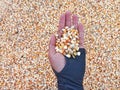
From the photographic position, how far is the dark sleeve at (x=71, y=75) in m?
2.27

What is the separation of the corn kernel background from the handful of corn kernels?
41 centimetres

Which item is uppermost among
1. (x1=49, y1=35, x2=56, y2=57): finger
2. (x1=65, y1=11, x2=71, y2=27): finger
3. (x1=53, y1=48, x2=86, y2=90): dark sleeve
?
(x1=65, y1=11, x2=71, y2=27): finger

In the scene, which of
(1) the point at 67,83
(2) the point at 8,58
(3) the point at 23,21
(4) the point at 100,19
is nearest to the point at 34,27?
(3) the point at 23,21

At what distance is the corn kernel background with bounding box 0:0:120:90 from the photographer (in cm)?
274

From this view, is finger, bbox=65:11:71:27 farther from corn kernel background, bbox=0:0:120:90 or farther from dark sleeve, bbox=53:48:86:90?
corn kernel background, bbox=0:0:120:90

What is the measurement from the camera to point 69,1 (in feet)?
9.88

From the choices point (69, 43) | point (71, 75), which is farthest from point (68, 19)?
point (71, 75)

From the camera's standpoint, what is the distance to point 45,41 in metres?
2.85

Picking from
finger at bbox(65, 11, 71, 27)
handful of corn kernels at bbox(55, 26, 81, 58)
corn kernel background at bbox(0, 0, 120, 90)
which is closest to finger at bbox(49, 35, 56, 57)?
handful of corn kernels at bbox(55, 26, 81, 58)

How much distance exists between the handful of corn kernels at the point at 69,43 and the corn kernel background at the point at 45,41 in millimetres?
407

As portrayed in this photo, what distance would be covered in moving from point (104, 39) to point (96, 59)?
6.9 inches

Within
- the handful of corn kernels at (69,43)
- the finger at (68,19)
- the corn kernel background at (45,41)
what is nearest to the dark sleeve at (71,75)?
the handful of corn kernels at (69,43)

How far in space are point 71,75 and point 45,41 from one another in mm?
620

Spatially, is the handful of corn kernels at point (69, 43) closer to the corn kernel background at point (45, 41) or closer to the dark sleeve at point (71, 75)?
the dark sleeve at point (71, 75)
